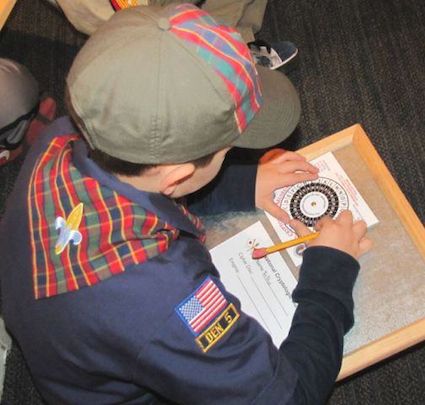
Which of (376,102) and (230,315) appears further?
(376,102)

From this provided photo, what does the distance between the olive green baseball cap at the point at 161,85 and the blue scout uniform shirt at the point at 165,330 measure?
0.30ft

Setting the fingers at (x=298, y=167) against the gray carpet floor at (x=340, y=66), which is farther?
the gray carpet floor at (x=340, y=66)

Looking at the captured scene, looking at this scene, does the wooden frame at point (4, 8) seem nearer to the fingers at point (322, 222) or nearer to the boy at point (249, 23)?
the boy at point (249, 23)

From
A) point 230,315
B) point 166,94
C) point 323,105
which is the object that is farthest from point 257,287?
point 323,105

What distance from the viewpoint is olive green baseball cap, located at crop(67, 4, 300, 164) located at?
616 mm

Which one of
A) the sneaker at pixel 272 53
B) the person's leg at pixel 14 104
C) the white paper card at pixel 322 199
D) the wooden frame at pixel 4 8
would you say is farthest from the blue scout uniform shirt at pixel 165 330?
the sneaker at pixel 272 53

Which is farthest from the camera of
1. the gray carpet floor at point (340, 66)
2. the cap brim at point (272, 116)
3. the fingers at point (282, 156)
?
the gray carpet floor at point (340, 66)

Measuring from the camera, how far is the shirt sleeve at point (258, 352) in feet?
2.27

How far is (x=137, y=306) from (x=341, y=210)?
41cm

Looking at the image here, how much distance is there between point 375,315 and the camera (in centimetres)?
87

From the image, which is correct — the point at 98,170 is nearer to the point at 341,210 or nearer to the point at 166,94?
the point at 166,94

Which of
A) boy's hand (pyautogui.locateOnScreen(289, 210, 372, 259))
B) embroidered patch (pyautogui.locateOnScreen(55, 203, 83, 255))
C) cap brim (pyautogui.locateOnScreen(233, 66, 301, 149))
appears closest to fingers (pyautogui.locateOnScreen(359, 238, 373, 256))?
boy's hand (pyautogui.locateOnScreen(289, 210, 372, 259))

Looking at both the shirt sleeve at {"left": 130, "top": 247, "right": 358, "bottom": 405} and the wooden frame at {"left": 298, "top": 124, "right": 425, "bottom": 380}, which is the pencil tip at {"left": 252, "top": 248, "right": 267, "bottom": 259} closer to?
the shirt sleeve at {"left": 130, "top": 247, "right": 358, "bottom": 405}

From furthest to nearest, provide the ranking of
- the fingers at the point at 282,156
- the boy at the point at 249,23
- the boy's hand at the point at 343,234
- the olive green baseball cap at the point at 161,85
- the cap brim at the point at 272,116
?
1. the boy at the point at 249,23
2. the fingers at the point at 282,156
3. the boy's hand at the point at 343,234
4. the cap brim at the point at 272,116
5. the olive green baseball cap at the point at 161,85
